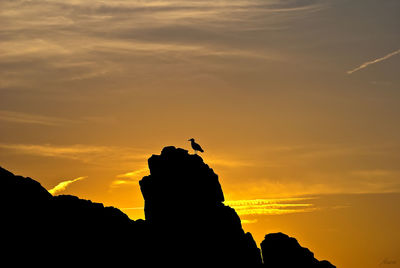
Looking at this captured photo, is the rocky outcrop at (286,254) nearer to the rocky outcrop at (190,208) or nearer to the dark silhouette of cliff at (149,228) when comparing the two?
the dark silhouette of cliff at (149,228)

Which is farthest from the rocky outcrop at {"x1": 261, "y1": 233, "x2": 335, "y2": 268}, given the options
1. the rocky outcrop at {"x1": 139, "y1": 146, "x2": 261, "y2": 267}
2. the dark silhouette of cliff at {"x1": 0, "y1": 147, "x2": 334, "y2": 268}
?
the rocky outcrop at {"x1": 139, "y1": 146, "x2": 261, "y2": 267}

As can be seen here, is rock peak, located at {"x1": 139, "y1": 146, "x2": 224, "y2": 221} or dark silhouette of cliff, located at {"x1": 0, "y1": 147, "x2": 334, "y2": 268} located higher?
rock peak, located at {"x1": 139, "y1": 146, "x2": 224, "y2": 221}

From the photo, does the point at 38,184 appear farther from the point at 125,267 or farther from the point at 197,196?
the point at 197,196

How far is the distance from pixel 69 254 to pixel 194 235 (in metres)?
20.0

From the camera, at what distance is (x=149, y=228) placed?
11950 centimetres

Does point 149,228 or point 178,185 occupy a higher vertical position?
point 178,185

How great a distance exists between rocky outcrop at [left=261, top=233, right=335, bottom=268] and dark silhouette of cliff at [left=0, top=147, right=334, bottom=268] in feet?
0.51

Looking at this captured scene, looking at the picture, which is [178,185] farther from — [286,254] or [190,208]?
[286,254]

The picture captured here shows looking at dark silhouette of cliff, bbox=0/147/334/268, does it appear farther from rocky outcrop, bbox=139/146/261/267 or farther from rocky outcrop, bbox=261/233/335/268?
rocky outcrop, bbox=261/233/335/268

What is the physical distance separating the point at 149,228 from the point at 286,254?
2433 centimetres

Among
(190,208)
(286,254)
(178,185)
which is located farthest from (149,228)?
(286,254)

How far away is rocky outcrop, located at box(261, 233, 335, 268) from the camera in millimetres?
130625

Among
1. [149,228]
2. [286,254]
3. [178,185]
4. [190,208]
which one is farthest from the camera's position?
[286,254]

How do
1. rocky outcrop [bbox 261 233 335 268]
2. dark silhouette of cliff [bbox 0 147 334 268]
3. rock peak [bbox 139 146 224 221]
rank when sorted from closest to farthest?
dark silhouette of cliff [bbox 0 147 334 268] < rock peak [bbox 139 146 224 221] < rocky outcrop [bbox 261 233 335 268]
